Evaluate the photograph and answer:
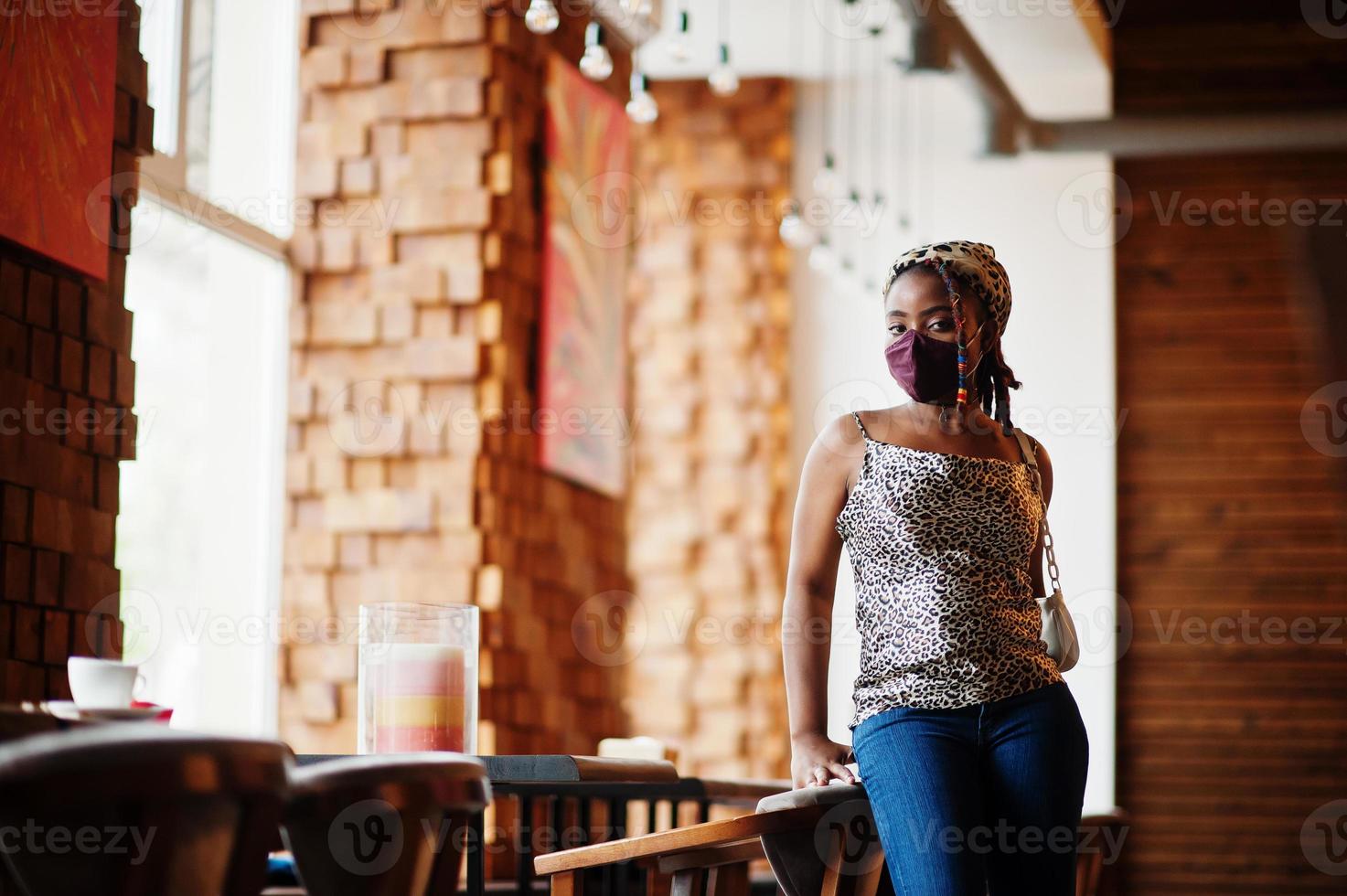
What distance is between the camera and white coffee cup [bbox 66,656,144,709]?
6.23ft

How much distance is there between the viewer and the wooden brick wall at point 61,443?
2666mm

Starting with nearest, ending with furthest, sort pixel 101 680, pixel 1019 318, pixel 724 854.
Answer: pixel 101 680 → pixel 724 854 → pixel 1019 318

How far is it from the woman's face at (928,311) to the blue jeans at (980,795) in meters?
0.52

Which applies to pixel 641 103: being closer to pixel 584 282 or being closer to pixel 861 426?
pixel 584 282

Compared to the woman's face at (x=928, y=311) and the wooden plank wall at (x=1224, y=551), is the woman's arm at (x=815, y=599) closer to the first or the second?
the woman's face at (x=928, y=311)

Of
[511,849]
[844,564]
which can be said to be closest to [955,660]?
[511,849]

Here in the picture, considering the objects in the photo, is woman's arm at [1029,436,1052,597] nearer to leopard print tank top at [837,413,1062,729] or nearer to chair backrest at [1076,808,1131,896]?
leopard print tank top at [837,413,1062,729]

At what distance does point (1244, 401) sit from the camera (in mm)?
6695

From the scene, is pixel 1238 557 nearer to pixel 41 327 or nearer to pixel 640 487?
pixel 640 487

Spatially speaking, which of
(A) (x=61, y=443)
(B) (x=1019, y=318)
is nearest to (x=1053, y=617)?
(A) (x=61, y=443)

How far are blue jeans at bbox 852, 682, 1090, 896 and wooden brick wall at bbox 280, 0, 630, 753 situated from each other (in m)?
2.58

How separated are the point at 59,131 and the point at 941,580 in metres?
1.73

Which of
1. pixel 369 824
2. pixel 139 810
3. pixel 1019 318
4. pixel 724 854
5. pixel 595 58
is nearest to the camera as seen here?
pixel 139 810

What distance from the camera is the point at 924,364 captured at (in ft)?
7.44
